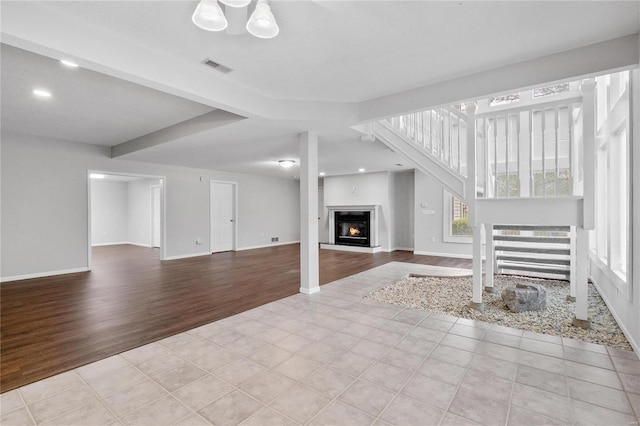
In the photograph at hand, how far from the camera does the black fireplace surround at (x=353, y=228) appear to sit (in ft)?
29.2

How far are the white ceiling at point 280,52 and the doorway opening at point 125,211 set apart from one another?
605 cm

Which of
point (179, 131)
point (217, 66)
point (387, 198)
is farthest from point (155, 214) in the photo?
point (217, 66)

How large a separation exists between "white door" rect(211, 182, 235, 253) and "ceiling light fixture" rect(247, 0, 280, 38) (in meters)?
7.12

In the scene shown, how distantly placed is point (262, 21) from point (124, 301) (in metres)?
3.89

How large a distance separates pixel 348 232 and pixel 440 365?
7169 millimetres

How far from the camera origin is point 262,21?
186 cm

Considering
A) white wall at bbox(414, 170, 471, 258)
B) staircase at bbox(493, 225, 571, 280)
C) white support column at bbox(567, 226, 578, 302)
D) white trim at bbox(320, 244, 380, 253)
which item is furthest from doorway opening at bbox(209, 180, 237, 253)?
white support column at bbox(567, 226, 578, 302)

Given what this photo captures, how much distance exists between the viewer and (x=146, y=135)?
5.48 meters

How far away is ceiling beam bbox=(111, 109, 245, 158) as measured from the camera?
13.5 ft

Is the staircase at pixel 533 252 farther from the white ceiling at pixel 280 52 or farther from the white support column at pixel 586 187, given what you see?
the white ceiling at pixel 280 52

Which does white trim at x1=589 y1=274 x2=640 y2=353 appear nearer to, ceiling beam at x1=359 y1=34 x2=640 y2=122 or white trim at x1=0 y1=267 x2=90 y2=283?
ceiling beam at x1=359 y1=34 x2=640 y2=122

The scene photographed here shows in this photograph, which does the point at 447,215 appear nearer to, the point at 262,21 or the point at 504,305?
the point at 504,305

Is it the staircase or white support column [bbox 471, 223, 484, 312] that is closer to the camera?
white support column [bbox 471, 223, 484, 312]

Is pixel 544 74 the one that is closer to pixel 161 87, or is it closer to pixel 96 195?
pixel 161 87
